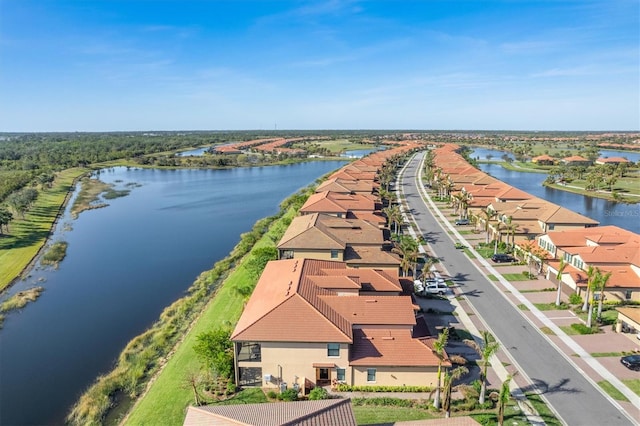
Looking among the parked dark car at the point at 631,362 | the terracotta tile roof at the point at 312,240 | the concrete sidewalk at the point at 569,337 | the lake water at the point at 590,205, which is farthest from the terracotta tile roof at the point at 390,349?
the lake water at the point at 590,205

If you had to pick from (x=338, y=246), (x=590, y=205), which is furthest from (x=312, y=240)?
(x=590, y=205)

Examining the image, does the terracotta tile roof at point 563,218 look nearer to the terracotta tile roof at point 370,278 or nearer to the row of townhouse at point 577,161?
the terracotta tile roof at point 370,278

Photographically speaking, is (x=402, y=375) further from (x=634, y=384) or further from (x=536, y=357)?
(x=634, y=384)

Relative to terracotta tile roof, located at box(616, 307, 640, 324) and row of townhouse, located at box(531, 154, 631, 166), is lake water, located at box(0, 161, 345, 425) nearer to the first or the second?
terracotta tile roof, located at box(616, 307, 640, 324)

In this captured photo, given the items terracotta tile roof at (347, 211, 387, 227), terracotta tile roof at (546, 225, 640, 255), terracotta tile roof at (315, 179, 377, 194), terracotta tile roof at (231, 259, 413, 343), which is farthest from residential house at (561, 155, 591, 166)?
terracotta tile roof at (231, 259, 413, 343)

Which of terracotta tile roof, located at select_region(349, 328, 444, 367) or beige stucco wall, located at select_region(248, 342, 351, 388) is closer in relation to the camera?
terracotta tile roof, located at select_region(349, 328, 444, 367)

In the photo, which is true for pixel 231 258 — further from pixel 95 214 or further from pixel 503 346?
pixel 95 214
